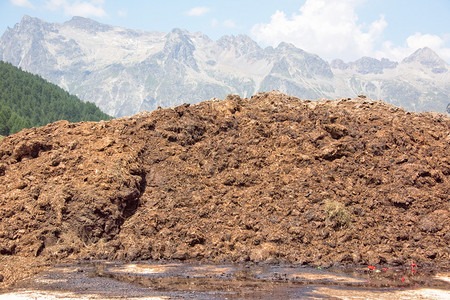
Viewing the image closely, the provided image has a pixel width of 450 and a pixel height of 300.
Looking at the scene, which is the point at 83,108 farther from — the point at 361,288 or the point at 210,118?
the point at 361,288

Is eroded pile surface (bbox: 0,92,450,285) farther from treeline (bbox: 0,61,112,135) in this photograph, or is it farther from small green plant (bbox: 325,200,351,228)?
treeline (bbox: 0,61,112,135)

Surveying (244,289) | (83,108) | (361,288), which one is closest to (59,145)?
(244,289)

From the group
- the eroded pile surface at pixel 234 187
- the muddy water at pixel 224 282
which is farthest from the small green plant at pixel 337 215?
the muddy water at pixel 224 282

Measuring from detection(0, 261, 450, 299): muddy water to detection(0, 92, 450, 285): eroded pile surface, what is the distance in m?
1.03

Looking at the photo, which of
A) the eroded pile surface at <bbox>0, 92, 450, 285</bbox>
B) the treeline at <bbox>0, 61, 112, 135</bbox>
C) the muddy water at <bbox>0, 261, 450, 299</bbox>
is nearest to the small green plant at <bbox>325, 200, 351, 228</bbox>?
the eroded pile surface at <bbox>0, 92, 450, 285</bbox>

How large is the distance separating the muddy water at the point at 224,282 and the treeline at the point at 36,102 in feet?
296

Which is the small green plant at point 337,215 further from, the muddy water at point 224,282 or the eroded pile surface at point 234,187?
the muddy water at point 224,282

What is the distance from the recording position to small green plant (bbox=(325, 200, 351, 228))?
16.9m

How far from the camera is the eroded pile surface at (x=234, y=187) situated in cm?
1642

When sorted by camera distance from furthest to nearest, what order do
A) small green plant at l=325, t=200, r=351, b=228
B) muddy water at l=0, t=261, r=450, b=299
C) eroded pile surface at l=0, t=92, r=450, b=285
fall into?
small green plant at l=325, t=200, r=351, b=228
eroded pile surface at l=0, t=92, r=450, b=285
muddy water at l=0, t=261, r=450, b=299

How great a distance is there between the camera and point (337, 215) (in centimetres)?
1708

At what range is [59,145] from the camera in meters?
21.2

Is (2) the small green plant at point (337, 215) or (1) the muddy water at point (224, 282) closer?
(1) the muddy water at point (224, 282)

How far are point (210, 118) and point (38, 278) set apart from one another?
11.8 meters
